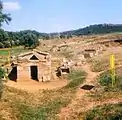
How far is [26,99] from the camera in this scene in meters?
25.6

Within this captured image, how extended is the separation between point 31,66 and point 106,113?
1555 centimetres

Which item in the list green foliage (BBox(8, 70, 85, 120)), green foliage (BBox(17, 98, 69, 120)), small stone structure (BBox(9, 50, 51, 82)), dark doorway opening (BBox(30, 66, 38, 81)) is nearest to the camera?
green foliage (BBox(17, 98, 69, 120))

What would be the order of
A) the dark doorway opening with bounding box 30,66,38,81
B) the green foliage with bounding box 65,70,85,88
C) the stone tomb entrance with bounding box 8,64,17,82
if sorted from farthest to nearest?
the dark doorway opening with bounding box 30,66,38,81 → the stone tomb entrance with bounding box 8,64,17,82 → the green foliage with bounding box 65,70,85,88

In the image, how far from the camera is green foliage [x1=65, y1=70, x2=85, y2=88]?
101 feet

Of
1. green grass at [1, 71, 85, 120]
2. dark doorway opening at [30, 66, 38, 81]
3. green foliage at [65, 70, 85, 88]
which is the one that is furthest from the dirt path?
dark doorway opening at [30, 66, 38, 81]

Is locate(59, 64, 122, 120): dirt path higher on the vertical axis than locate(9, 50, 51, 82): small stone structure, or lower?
lower

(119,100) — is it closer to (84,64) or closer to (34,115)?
(34,115)

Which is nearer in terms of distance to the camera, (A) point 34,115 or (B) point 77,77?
(A) point 34,115

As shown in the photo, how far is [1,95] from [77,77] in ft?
36.8

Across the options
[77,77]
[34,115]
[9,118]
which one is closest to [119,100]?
[34,115]

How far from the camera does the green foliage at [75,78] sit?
30800 millimetres

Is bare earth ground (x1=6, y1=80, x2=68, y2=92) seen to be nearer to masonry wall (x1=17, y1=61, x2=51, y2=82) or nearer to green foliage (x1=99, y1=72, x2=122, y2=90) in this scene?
masonry wall (x1=17, y1=61, x2=51, y2=82)

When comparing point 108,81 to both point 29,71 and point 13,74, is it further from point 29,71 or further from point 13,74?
point 13,74

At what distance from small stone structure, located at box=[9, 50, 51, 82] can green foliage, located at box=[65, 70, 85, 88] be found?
221 cm
